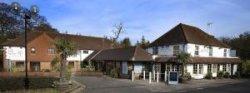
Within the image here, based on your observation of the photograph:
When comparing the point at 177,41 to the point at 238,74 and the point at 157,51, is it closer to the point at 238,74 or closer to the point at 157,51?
the point at 157,51

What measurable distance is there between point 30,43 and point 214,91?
3472cm

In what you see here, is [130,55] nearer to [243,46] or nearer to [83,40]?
[83,40]

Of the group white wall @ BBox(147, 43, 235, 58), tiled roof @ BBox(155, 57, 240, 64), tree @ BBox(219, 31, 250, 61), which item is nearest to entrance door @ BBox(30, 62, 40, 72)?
white wall @ BBox(147, 43, 235, 58)

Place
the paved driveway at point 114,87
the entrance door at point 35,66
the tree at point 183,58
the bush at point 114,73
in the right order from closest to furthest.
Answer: the paved driveway at point 114,87 < the tree at point 183,58 < the bush at point 114,73 < the entrance door at point 35,66

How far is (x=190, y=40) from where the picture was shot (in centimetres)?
4447

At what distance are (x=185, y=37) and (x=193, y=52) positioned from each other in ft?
7.11

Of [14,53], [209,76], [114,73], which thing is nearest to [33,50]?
[14,53]

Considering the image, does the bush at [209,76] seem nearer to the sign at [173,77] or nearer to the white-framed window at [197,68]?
the white-framed window at [197,68]

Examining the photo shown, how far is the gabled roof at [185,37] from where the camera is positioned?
148 feet

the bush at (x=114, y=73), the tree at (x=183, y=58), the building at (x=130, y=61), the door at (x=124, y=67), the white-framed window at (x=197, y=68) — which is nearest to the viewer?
the tree at (x=183, y=58)

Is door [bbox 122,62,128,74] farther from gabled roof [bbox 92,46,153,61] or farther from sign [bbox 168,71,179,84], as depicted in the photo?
sign [bbox 168,71,179,84]

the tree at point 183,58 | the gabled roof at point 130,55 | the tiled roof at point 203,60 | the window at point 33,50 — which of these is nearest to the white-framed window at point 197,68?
the tiled roof at point 203,60

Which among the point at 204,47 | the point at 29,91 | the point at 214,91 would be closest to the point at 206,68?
the point at 204,47

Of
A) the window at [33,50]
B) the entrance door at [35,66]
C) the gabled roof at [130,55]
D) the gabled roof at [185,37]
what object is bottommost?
the entrance door at [35,66]
